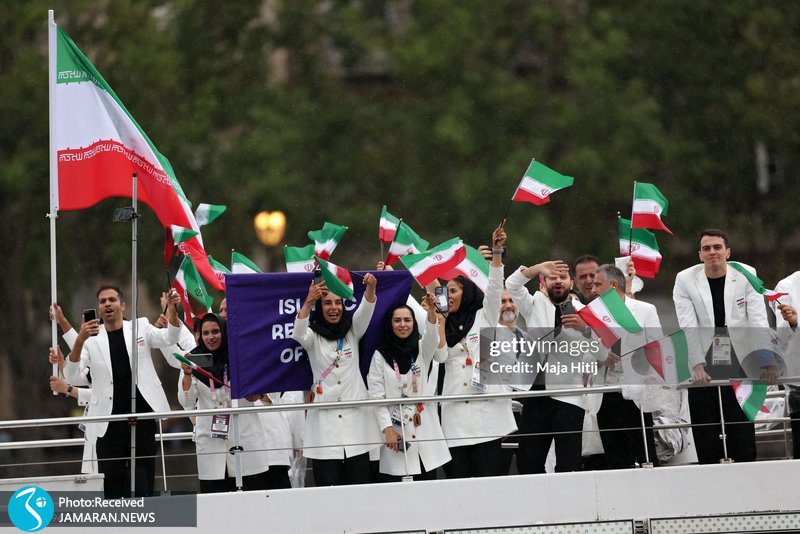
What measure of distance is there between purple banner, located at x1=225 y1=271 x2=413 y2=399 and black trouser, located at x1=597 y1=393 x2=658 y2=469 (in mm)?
1695

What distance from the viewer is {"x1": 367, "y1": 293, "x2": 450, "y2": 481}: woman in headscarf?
10727 mm

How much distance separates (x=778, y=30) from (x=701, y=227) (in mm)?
3371

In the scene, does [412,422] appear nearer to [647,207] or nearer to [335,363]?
[335,363]

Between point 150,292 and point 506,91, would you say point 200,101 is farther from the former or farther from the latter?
point 506,91

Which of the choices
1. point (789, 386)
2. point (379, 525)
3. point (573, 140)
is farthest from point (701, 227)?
point (379, 525)

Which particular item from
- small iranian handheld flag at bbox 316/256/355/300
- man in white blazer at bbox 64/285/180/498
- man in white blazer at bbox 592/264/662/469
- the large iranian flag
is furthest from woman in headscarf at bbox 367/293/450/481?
the large iranian flag

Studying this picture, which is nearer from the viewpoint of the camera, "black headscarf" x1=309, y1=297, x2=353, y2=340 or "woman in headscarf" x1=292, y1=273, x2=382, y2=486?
"woman in headscarf" x1=292, y1=273, x2=382, y2=486

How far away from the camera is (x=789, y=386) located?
1108cm

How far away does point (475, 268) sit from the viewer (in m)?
12.3

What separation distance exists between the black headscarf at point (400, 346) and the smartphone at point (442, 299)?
Result: 25 cm

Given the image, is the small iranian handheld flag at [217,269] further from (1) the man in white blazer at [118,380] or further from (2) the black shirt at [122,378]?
(2) the black shirt at [122,378]

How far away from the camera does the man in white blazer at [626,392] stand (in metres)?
10.6

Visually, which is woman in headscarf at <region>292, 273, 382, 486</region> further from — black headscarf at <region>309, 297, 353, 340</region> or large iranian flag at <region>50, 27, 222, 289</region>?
large iranian flag at <region>50, 27, 222, 289</region>

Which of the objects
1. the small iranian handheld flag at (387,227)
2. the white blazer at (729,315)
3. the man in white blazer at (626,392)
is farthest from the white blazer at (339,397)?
the small iranian handheld flag at (387,227)
